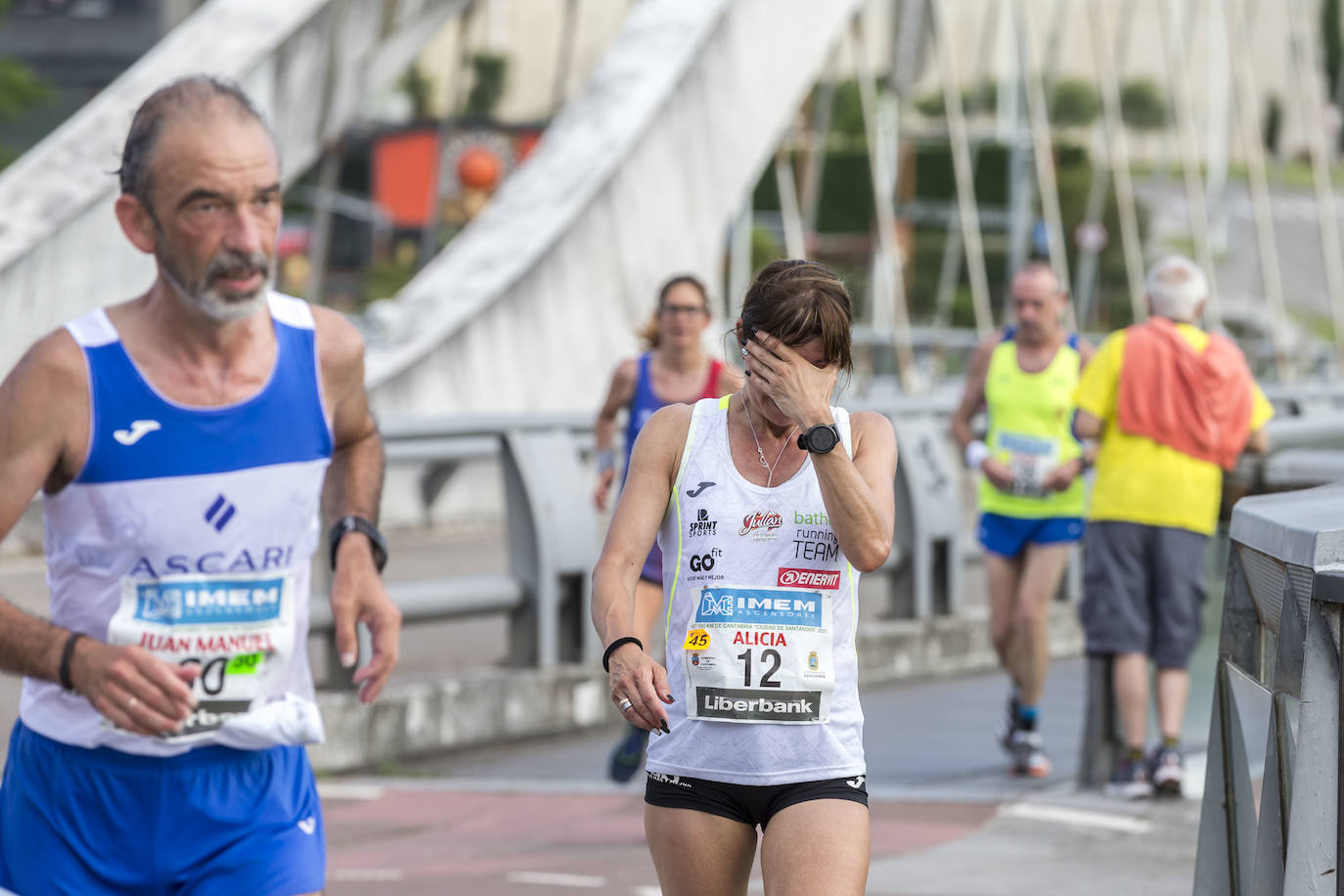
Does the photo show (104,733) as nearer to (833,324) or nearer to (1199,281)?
(833,324)

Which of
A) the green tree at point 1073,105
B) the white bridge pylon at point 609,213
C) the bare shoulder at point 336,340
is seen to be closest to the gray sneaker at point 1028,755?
the bare shoulder at point 336,340

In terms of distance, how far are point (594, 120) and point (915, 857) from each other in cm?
1159

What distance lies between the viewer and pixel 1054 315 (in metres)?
7.88

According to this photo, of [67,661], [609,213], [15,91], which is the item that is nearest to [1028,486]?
[67,661]

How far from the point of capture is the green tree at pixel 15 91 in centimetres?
4966

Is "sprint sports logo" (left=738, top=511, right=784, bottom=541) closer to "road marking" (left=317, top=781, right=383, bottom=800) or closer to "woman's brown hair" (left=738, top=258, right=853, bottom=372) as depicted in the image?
"woman's brown hair" (left=738, top=258, right=853, bottom=372)

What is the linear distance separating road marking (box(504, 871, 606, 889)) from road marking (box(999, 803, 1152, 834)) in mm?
A: 1543

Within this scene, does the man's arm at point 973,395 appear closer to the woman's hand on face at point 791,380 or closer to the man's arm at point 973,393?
the man's arm at point 973,393

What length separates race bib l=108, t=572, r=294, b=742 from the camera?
3076 millimetres

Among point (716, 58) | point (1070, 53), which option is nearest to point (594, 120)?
point (716, 58)

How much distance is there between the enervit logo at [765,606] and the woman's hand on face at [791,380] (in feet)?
1.00

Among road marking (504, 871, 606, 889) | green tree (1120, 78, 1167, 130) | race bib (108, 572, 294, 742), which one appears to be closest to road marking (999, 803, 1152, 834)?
road marking (504, 871, 606, 889)

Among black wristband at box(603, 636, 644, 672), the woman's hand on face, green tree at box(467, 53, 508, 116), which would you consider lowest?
black wristband at box(603, 636, 644, 672)

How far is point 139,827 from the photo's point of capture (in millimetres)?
3104
